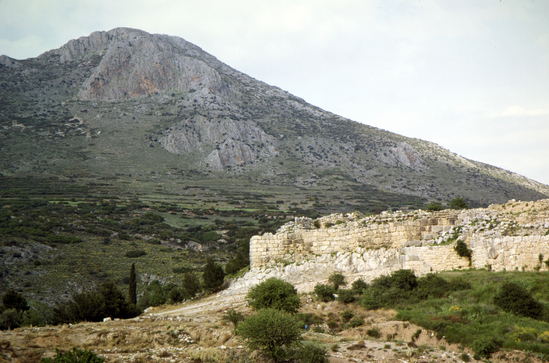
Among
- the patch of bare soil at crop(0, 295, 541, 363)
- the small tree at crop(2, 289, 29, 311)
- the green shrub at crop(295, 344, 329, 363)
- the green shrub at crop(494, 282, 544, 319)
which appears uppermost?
the green shrub at crop(494, 282, 544, 319)

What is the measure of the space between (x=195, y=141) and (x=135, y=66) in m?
42.3

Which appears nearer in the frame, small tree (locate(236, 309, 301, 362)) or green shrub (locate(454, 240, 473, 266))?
small tree (locate(236, 309, 301, 362))

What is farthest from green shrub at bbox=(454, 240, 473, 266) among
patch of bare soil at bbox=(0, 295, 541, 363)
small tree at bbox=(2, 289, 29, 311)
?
small tree at bbox=(2, 289, 29, 311)

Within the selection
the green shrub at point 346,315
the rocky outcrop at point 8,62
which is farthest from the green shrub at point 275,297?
the rocky outcrop at point 8,62

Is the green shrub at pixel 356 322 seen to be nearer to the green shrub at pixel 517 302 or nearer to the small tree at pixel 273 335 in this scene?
the small tree at pixel 273 335

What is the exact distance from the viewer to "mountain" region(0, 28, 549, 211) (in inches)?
3511

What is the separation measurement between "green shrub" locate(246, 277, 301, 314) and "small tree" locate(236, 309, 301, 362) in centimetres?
326

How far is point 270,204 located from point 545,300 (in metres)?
70.1

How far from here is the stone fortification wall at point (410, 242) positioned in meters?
17.5

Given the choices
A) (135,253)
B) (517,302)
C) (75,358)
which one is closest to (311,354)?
(75,358)

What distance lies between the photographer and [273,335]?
41.1 feet

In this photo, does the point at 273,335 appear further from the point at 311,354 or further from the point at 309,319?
the point at 309,319

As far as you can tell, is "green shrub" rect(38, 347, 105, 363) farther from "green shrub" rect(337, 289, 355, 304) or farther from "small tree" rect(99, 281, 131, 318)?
"small tree" rect(99, 281, 131, 318)

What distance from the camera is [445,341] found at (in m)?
13.2
